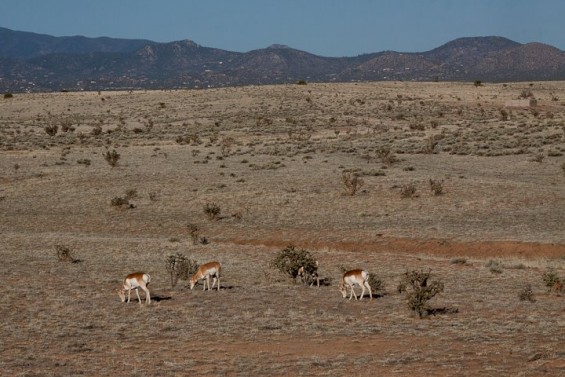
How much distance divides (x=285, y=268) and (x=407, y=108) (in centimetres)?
6740

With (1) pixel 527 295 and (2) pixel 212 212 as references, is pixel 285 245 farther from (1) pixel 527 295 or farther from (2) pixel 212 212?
(1) pixel 527 295

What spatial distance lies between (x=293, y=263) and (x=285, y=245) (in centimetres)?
625

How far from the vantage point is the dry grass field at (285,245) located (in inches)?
539

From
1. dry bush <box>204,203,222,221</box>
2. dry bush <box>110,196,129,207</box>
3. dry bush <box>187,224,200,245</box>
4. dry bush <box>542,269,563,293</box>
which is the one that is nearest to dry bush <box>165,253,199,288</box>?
dry bush <box>187,224,200,245</box>

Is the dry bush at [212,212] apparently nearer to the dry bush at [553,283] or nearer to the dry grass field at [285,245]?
the dry grass field at [285,245]

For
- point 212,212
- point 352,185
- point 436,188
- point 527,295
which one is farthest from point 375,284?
point 352,185

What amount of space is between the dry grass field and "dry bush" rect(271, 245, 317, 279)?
37 cm

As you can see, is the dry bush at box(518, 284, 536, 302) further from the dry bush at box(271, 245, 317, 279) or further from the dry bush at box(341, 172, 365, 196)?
the dry bush at box(341, 172, 365, 196)

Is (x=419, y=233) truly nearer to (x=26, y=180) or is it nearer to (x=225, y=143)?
(x=26, y=180)

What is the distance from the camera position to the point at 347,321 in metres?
15.9

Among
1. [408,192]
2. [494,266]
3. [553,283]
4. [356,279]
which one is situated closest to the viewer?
[356,279]

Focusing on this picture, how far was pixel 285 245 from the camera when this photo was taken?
26.4 meters

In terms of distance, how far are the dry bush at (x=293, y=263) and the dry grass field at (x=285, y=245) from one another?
368 millimetres

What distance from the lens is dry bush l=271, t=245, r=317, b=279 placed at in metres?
20.0
